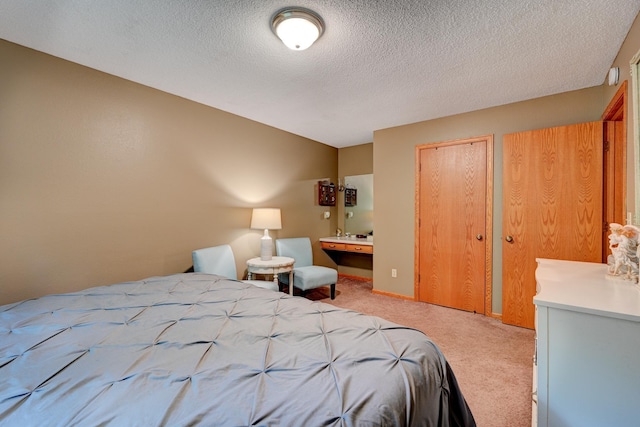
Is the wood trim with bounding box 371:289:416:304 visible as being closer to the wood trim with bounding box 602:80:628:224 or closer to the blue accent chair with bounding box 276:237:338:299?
the blue accent chair with bounding box 276:237:338:299

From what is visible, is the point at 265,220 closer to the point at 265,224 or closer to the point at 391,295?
the point at 265,224

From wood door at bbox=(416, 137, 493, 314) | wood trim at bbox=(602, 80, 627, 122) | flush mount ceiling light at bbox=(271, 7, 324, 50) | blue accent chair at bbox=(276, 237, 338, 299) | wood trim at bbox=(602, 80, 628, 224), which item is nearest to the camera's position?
flush mount ceiling light at bbox=(271, 7, 324, 50)

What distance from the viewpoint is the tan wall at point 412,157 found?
2.77 metres

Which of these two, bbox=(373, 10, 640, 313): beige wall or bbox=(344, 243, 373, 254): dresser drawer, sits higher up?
bbox=(373, 10, 640, 313): beige wall

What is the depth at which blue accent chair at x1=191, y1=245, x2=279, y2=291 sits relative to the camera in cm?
274

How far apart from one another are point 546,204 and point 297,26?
2843 mm

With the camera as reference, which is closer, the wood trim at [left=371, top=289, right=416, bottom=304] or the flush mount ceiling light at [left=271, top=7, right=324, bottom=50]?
the flush mount ceiling light at [left=271, top=7, right=324, bottom=50]

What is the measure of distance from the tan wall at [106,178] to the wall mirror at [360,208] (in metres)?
2.01

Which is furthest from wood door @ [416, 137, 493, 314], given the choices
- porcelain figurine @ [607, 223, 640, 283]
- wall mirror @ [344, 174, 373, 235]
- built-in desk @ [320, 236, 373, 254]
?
porcelain figurine @ [607, 223, 640, 283]

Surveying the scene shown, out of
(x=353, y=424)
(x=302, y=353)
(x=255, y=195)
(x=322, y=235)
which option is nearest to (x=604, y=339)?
(x=353, y=424)

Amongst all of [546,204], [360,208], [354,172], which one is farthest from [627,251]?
[354,172]

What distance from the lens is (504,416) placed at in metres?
1.62

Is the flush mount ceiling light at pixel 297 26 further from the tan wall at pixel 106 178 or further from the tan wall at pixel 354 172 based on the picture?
the tan wall at pixel 354 172

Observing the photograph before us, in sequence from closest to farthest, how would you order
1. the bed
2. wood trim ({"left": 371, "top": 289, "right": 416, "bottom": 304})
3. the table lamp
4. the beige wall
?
the bed
the beige wall
the table lamp
wood trim ({"left": 371, "top": 289, "right": 416, "bottom": 304})
